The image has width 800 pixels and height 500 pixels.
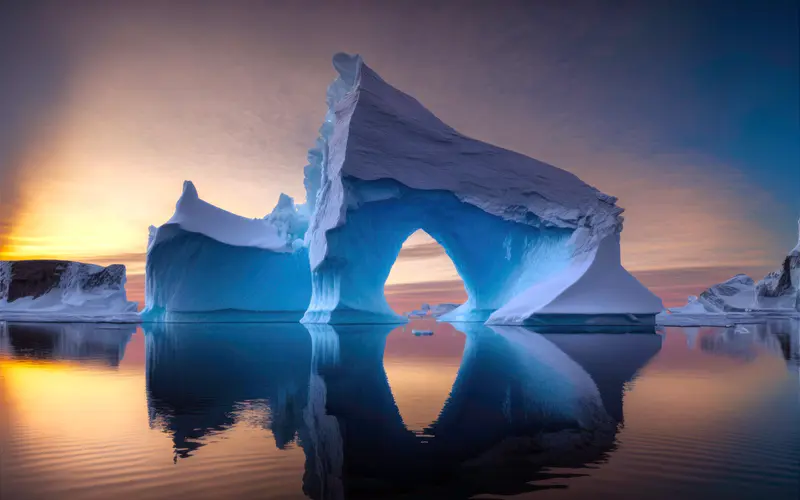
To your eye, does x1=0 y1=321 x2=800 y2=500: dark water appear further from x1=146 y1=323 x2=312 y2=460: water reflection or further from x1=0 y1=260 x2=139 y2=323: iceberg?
x1=0 y1=260 x2=139 y2=323: iceberg

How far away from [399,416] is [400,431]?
1.56 feet

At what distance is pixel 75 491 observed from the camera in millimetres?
2473

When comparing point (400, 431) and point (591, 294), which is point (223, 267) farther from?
point (400, 431)

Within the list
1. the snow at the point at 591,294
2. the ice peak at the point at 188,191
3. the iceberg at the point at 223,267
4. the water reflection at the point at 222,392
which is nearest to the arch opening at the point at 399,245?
the snow at the point at 591,294

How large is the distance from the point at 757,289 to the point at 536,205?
115 feet

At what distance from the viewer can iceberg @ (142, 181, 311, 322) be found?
21875 mm

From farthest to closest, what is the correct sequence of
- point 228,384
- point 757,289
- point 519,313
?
point 757,289
point 519,313
point 228,384

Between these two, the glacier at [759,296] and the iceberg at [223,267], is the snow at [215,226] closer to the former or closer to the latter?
the iceberg at [223,267]

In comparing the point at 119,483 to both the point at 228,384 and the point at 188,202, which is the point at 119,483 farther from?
the point at 188,202

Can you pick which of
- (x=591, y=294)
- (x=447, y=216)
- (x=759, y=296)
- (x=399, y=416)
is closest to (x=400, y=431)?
(x=399, y=416)

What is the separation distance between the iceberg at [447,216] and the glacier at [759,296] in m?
18.8

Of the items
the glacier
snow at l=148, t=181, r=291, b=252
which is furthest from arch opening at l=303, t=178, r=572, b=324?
the glacier

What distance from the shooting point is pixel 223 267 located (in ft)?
74.2

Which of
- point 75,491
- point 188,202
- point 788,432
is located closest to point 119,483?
point 75,491
